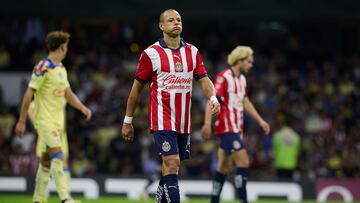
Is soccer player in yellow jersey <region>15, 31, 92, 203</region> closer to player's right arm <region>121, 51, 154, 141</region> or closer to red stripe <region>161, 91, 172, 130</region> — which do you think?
player's right arm <region>121, 51, 154, 141</region>

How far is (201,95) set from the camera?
72.5 feet

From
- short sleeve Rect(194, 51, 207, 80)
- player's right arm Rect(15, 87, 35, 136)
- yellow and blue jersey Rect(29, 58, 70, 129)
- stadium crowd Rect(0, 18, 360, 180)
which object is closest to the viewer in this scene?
short sleeve Rect(194, 51, 207, 80)

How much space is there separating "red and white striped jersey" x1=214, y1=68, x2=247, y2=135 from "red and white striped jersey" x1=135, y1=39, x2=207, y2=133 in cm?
276

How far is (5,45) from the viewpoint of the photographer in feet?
74.6

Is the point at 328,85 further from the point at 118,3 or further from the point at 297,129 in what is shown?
the point at 118,3

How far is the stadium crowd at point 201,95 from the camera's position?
20.2 metres

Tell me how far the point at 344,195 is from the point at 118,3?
21.6 feet

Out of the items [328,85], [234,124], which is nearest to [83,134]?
[328,85]

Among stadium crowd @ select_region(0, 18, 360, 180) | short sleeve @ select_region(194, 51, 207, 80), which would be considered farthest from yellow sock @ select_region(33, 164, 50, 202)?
stadium crowd @ select_region(0, 18, 360, 180)

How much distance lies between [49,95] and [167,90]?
2.56 meters

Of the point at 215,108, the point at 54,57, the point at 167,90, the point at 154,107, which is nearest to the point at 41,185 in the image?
the point at 54,57

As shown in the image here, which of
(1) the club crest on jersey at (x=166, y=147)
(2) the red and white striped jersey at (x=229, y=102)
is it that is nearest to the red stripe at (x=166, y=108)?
(1) the club crest on jersey at (x=166, y=147)

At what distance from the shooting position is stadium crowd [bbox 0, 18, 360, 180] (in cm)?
2022

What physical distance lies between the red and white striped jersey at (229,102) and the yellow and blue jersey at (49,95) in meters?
2.33
